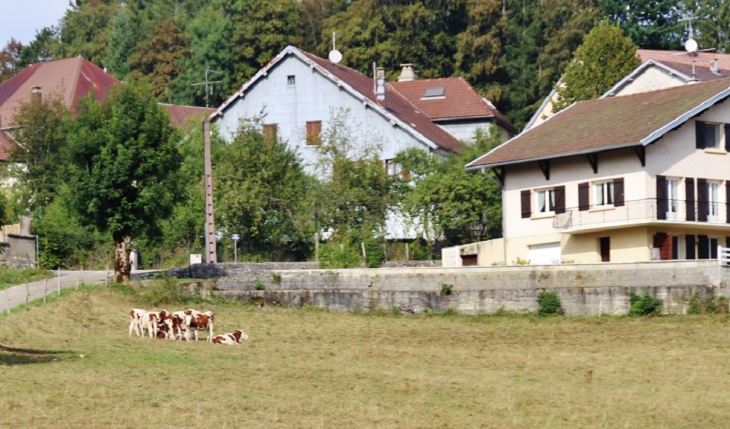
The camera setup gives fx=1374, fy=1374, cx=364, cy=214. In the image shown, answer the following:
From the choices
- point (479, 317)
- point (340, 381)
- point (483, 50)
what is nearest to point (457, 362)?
point (340, 381)

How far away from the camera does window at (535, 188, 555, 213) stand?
55.3 m

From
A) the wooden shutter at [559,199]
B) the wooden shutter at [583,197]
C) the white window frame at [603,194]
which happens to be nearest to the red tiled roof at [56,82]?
the wooden shutter at [559,199]

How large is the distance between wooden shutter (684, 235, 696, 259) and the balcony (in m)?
0.77

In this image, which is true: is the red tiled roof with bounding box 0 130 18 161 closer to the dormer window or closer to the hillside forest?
the hillside forest

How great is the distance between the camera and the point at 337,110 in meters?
72.8

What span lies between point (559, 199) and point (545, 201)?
0.91 meters

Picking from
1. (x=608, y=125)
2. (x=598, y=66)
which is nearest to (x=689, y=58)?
(x=598, y=66)

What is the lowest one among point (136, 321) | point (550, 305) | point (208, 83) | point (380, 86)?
point (136, 321)

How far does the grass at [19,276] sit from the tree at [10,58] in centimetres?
6797

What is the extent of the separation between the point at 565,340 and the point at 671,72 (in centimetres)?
3229

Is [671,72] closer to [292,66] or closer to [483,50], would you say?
[292,66]

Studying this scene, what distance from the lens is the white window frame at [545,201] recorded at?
5531 centimetres

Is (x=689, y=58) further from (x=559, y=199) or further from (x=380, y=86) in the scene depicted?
(x=559, y=199)

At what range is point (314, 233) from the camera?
6700cm
